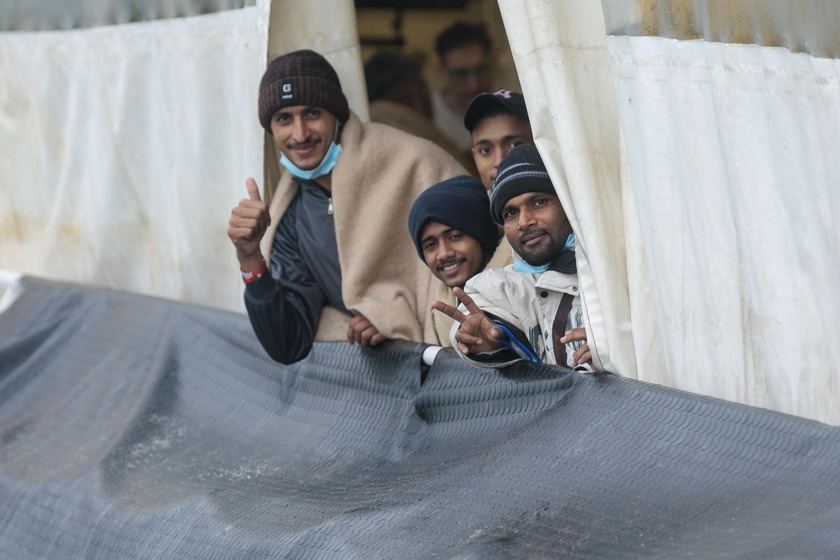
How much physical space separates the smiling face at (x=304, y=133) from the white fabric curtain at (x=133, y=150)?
0.79ft

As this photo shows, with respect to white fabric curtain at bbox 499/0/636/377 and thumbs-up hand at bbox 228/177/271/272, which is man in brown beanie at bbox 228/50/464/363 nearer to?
thumbs-up hand at bbox 228/177/271/272

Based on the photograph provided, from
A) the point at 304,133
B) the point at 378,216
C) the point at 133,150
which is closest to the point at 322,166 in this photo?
the point at 304,133

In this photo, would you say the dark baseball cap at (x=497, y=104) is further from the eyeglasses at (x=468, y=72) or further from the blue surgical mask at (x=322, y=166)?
the eyeglasses at (x=468, y=72)

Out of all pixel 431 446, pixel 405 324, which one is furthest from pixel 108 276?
pixel 431 446

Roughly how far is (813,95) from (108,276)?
112 inches

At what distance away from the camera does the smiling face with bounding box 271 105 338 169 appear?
272 cm

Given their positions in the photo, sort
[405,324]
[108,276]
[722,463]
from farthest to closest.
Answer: [108,276] < [405,324] < [722,463]

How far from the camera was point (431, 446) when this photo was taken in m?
2.21

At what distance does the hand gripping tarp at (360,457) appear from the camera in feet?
5.23

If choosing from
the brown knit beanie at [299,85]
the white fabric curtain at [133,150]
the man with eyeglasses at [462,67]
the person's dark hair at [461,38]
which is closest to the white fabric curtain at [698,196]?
the brown knit beanie at [299,85]

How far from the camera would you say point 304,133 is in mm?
2723

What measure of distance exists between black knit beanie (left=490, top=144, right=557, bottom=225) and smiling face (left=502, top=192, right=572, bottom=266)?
0.6 inches

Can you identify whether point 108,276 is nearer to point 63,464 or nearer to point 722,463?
point 63,464

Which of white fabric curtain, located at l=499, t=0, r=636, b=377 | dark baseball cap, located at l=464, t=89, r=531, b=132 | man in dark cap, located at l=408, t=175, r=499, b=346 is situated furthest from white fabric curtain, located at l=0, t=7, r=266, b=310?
white fabric curtain, located at l=499, t=0, r=636, b=377
